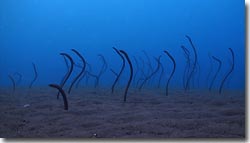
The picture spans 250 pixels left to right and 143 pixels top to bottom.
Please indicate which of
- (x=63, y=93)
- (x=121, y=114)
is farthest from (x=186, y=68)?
(x=63, y=93)

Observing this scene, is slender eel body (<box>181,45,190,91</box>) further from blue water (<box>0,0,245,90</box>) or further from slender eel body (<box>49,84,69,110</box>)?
slender eel body (<box>49,84,69,110</box>)

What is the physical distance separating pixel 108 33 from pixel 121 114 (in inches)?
21.2

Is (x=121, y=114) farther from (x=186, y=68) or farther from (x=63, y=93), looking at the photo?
(x=186, y=68)

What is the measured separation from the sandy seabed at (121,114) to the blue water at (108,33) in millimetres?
89

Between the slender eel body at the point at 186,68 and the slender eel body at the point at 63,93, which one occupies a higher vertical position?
the slender eel body at the point at 186,68

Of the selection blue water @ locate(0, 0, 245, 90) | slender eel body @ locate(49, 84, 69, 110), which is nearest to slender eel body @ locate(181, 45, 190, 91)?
blue water @ locate(0, 0, 245, 90)

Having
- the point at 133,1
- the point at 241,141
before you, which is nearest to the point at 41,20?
the point at 133,1

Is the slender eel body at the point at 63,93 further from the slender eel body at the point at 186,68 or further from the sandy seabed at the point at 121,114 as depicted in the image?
the slender eel body at the point at 186,68

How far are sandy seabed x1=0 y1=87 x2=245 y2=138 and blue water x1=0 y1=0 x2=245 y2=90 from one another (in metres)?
0.09

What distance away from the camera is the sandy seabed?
2.31m

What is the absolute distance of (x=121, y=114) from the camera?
2371 mm

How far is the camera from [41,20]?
2.43 meters

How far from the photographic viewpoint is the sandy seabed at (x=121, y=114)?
231 cm

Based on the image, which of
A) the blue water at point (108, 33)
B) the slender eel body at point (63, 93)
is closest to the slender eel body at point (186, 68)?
the blue water at point (108, 33)
